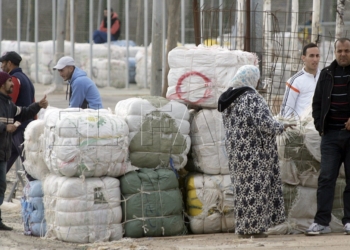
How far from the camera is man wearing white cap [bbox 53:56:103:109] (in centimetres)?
909

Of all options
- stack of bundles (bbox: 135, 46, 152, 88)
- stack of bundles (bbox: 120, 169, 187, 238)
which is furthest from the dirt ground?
stack of bundles (bbox: 135, 46, 152, 88)

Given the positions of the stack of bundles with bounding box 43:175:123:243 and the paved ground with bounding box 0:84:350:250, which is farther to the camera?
the stack of bundles with bounding box 43:175:123:243

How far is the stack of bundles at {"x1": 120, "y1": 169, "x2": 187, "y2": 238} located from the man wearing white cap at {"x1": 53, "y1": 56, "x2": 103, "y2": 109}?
1.68 meters

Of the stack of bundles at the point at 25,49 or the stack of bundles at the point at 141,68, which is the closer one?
the stack of bundles at the point at 141,68

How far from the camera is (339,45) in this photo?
24.7 feet

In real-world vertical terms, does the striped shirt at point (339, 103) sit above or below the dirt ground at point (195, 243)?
above

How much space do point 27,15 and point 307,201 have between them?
11282mm

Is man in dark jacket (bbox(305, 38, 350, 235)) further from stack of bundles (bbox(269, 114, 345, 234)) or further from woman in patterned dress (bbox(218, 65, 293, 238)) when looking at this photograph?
woman in patterned dress (bbox(218, 65, 293, 238))

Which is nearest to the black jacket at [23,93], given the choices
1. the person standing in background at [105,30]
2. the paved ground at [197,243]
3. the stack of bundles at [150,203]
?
the paved ground at [197,243]

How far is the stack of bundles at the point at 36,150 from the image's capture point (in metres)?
7.92

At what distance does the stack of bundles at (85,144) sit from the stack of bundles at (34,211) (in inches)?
19.8

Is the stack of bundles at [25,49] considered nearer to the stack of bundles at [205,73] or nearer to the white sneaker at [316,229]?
the stack of bundles at [205,73]

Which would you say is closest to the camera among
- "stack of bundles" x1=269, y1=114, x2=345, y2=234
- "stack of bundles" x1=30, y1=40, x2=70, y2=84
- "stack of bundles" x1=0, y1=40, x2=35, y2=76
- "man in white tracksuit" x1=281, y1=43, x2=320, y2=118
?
"stack of bundles" x1=269, y1=114, x2=345, y2=234

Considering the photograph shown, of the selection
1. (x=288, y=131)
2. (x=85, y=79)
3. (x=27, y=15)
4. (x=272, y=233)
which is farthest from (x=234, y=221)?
(x=27, y=15)
